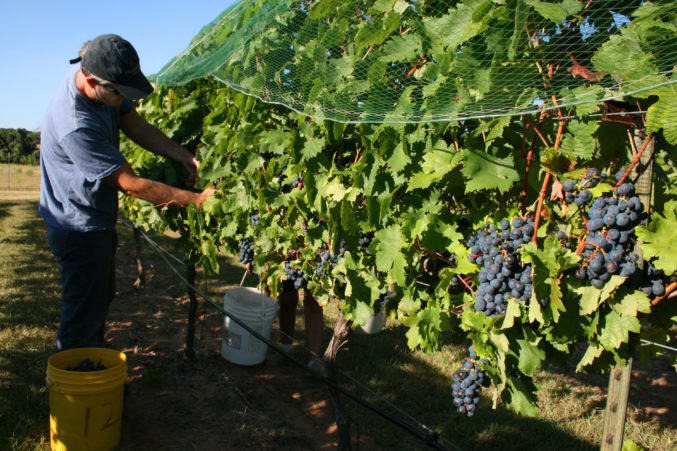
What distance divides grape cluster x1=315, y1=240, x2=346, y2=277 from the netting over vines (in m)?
0.65

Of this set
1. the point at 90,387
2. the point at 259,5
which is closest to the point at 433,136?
Result: the point at 259,5

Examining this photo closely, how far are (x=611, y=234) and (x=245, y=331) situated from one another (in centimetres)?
371

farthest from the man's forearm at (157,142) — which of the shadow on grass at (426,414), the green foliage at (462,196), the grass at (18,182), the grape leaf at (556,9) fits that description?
the grass at (18,182)

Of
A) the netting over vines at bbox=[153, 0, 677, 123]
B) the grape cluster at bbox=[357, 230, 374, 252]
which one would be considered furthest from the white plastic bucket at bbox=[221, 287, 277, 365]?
the netting over vines at bbox=[153, 0, 677, 123]

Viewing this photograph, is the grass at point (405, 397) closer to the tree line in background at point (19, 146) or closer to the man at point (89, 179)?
the man at point (89, 179)

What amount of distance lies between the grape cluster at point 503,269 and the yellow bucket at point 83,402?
8.24ft

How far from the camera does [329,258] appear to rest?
243 cm

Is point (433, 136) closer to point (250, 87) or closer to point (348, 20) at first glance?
point (348, 20)

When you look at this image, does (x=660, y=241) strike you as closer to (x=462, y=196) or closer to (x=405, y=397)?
(x=462, y=196)

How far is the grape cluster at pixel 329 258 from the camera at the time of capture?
2.31 m

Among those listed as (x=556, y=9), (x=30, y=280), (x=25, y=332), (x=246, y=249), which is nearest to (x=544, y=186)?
(x=556, y=9)

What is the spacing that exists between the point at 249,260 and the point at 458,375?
175cm

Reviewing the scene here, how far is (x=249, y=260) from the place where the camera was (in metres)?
3.31

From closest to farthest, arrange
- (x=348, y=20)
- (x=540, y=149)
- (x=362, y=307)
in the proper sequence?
1. (x=540, y=149)
2. (x=348, y=20)
3. (x=362, y=307)
